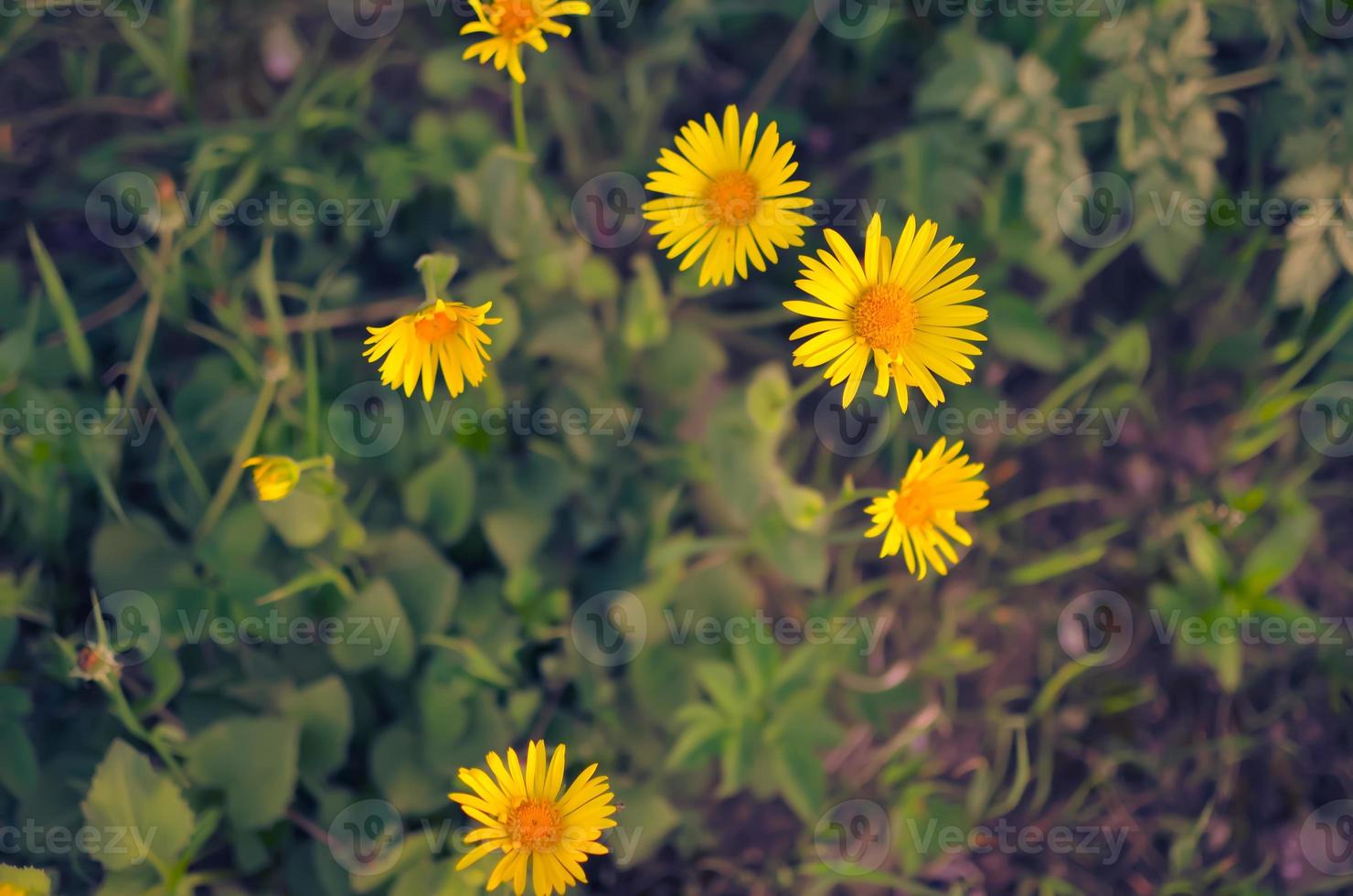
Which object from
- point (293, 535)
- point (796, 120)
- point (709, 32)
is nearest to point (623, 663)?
point (293, 535)

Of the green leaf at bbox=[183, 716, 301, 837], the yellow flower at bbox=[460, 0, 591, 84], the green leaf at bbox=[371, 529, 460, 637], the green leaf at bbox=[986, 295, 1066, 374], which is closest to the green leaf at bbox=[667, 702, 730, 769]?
the green leaf at bbox=[371, 529, 460, 637]

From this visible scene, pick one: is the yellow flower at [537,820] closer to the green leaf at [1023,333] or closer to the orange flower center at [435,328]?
the orange flower center at [435,328]

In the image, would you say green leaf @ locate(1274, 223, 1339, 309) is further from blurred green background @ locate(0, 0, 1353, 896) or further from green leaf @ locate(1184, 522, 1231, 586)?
green leaf @ locate(1184, 522, 1231, 586)

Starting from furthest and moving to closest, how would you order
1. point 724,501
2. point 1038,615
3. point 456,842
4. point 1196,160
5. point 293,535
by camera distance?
point 1038,615, point 1196,160, point 724,501, point 293,535, point 456,842

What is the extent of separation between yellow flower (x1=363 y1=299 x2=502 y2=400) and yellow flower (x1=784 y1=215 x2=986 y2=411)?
2.10ft

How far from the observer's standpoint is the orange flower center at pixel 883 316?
1.97 meters

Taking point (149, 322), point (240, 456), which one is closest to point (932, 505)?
point (240, 456)

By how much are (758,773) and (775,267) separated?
1500mm

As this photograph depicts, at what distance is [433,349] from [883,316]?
0.91m

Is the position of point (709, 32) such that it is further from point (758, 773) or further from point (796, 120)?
point (758, 773)

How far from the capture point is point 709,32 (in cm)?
321

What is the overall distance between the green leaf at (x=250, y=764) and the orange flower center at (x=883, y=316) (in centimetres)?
156

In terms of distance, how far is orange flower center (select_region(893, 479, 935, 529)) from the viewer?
6.71 ft

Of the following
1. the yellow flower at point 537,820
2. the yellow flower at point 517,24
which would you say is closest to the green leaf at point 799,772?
the yellow flower at point 537,820
